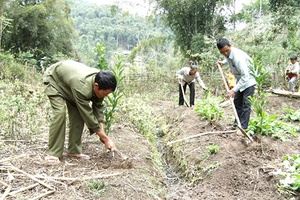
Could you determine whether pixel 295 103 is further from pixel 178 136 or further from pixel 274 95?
pixel 178 136

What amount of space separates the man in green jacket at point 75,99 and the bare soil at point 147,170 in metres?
0.23

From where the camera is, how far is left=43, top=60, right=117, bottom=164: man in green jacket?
3514mm

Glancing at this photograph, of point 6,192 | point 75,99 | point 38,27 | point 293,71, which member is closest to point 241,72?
point 75,99


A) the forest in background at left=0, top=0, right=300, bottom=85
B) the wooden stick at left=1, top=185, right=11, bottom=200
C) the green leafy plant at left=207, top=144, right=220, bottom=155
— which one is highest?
the forest in background at left=0, top=0, right=300, bottom=85

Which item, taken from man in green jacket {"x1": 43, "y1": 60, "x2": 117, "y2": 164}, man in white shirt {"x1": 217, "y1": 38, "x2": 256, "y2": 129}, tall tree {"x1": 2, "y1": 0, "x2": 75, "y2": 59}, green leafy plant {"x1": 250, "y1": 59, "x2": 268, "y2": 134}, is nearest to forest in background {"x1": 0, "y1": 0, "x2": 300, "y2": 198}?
tall tree {"x1": 2, "y1": 0, "x2": 75, "y2": 59}

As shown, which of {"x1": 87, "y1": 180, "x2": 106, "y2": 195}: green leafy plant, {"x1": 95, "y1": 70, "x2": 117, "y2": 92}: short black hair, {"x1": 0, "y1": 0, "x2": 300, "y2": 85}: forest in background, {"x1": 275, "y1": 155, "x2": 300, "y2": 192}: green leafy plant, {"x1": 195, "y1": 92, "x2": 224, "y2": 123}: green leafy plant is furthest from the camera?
{"x1": 0, "y1": 0, "x2": 300, "y2": 85}: forest in background

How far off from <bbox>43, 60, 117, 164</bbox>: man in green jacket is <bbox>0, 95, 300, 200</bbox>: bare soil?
9.2 inches

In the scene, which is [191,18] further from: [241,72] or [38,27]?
[241,72]

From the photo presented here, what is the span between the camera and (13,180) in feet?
10.4

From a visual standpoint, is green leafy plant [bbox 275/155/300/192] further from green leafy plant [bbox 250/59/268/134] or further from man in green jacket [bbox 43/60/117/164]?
man in green jacket [bbox 43/60/117/164]

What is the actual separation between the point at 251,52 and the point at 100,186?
38.2ft


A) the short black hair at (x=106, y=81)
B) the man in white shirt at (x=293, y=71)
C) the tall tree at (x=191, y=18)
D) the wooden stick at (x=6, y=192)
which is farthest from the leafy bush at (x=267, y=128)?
the tall tree at (x=191, y=18)

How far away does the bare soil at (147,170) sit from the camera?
3172mm

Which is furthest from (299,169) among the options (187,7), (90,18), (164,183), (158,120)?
(90,18)
